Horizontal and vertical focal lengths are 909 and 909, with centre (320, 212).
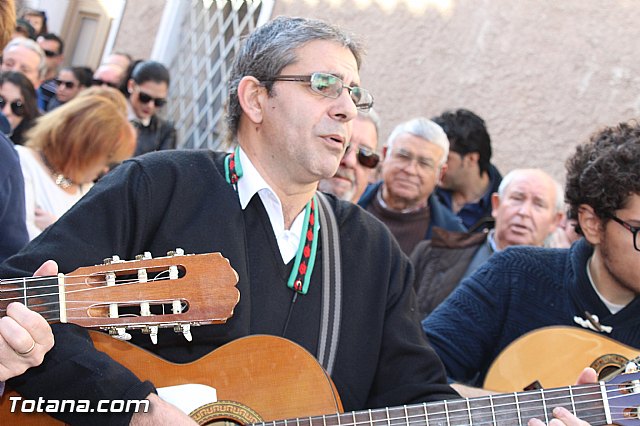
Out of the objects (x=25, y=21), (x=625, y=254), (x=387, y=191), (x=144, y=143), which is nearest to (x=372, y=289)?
(x=625, y=254)

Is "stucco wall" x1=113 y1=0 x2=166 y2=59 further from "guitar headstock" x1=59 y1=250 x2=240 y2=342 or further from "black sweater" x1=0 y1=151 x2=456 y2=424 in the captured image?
"guitar headstock" x1=59 y1=250 x2=240 y2=342

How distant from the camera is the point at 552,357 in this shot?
145 inches

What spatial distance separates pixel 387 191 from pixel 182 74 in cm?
483

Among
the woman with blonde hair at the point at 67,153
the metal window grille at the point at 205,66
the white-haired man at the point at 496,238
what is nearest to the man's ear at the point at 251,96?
the woman with blonde hair at the point at 67,153

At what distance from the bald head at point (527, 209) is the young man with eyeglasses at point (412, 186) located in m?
0.45

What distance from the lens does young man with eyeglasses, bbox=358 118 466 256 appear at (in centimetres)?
586

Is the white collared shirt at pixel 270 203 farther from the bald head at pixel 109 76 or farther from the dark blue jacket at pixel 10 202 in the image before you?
the bald head at pixel 109 76

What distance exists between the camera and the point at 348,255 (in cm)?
330

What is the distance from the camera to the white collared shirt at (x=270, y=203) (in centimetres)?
315

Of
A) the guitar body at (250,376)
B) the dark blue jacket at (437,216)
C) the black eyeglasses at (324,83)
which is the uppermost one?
the black eyeglasses at (324,83)

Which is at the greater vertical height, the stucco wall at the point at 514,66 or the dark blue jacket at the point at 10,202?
the stucco wall at the point at 514,66

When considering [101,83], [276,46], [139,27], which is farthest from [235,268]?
[139,27]

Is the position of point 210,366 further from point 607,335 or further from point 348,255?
point 607,335

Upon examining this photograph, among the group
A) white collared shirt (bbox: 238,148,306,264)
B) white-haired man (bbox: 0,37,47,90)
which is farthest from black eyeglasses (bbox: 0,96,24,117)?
white collared shirt (bbox: 238,148,306,264)
